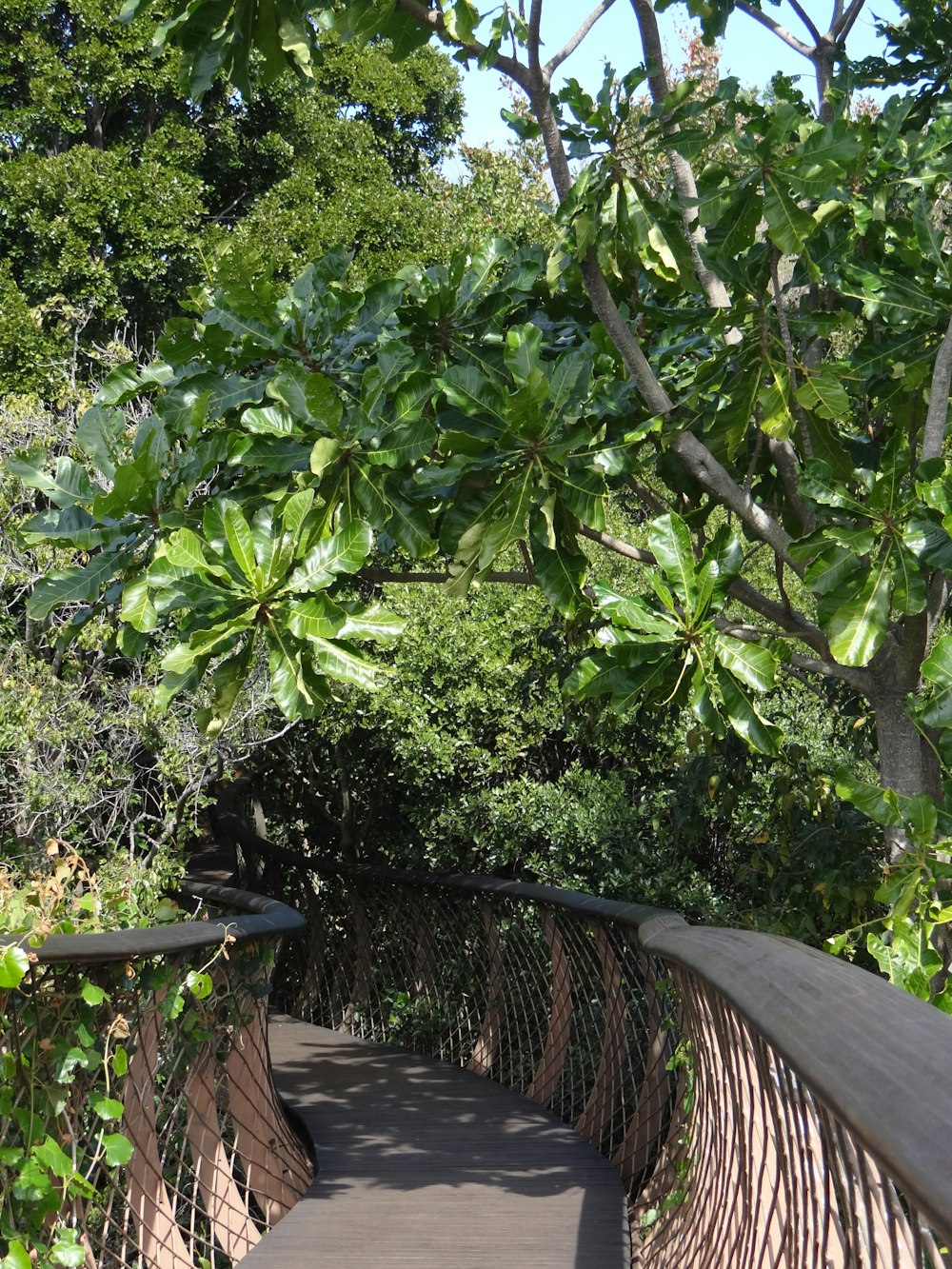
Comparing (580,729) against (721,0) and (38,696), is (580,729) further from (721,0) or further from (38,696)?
(721,0)

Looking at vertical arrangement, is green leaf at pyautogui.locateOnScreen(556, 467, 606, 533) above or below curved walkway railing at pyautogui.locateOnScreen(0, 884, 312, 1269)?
above

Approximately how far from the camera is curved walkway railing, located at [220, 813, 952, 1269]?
102cm

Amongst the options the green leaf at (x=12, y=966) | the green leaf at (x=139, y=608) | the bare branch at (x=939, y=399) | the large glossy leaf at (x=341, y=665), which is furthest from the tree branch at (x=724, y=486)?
the green leaf at (x=12, y=966)

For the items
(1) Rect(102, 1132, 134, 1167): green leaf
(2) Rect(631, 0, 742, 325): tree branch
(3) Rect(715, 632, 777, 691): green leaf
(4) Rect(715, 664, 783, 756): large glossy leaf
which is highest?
(2) Rect(631, 0, 742, 325): tree branch

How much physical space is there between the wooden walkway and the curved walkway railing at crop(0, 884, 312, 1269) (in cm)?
29

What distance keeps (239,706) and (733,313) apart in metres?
5.12

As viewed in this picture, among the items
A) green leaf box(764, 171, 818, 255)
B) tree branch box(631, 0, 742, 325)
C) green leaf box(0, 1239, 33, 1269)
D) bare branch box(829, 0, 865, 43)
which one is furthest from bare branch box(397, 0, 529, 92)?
green leaf box(0, 1239, 33, 1269)

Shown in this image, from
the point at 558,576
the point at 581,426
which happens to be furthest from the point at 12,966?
the point at 581,426

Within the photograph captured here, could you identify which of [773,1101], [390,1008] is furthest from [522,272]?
[390,1008]

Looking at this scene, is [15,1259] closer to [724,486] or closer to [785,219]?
[724,486]

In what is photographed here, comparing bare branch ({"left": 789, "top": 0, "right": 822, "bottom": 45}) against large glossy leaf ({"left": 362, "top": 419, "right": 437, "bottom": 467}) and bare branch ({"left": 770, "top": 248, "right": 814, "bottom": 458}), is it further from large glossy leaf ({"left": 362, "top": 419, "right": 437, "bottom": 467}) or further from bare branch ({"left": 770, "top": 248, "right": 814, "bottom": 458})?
large glossy leaf ({"left": 362, "top": 419, "right": 437, "bottom": 467})

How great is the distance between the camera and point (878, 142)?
13.0 feet

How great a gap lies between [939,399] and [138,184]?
11.0 meters

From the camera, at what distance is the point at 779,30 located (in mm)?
4668
